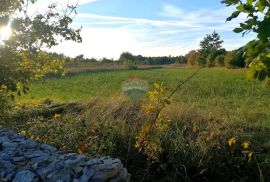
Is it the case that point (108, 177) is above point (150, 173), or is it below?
above

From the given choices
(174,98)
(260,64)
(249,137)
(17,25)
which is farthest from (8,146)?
(174,98)

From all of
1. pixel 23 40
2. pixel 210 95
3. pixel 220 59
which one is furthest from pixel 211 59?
pixel 220 59

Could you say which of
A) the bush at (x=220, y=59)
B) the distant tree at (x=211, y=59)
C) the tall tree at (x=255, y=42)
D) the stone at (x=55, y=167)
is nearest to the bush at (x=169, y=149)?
the stone at (x=55, y=167)

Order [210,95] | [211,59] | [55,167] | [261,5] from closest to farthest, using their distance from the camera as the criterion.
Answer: [261,5] < [55,167] < [210,95] < [211,59]

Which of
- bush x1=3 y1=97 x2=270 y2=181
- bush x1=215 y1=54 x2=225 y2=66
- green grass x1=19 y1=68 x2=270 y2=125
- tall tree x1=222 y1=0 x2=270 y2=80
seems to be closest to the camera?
tall tree x1=222 y1=0 x2=270 y2=80

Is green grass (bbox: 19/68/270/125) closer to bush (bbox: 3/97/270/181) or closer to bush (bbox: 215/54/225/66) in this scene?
bush (bbox: 3/97/270/181)

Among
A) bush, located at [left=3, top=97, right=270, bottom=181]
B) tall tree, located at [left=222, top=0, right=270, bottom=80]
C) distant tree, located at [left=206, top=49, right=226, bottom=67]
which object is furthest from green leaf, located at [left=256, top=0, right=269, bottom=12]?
bush, located at [left=3, top=97, right=270, bottom=181]

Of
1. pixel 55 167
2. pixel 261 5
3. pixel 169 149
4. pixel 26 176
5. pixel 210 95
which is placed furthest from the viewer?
pixel 210 95

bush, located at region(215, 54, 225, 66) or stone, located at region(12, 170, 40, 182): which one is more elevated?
stone, located at region(12, 170, 40, 182)

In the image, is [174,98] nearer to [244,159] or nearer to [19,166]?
[244,159]

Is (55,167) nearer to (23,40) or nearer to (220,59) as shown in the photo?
(23,40)

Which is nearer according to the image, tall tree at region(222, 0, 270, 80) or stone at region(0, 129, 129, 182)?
tall tree at region(222, 0, 270, 80)

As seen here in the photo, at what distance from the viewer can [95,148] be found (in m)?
5.07

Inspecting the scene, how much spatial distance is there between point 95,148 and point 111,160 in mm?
1095
